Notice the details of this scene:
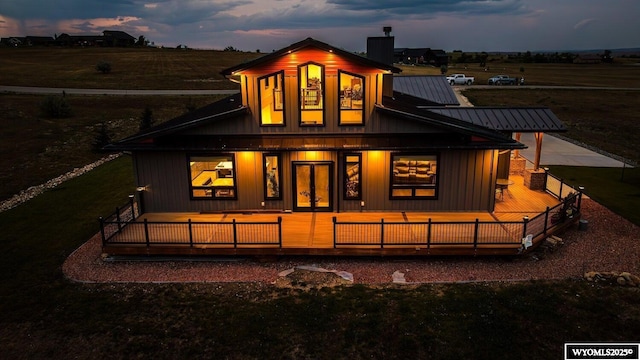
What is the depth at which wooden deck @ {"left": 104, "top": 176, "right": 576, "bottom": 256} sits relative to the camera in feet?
44.1

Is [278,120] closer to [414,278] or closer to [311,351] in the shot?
[414,278]

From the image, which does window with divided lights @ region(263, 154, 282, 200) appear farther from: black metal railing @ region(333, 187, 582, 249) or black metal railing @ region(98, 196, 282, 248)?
black metal railing @ region(333, 187, 582, 249)

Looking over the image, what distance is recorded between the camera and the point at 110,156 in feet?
95.8

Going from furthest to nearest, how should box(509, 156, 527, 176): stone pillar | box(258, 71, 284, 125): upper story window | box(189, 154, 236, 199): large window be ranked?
1. box(509, 156, 527, 176): stone pillar
2. box(189, 154, 236, 199): large window
3. box(258, 71, 284, 125): upper story window

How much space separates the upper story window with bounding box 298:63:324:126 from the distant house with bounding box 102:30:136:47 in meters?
147

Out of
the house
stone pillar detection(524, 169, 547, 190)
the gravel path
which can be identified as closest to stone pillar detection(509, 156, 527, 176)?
stone pillar detection(524, 169, 547, 190)

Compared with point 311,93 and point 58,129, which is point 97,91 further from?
point 311,93

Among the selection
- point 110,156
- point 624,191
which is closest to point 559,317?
point 624,191

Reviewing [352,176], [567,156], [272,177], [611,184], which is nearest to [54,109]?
[272,177]

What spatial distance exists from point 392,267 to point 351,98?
21.2 feet

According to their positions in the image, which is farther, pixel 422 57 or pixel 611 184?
pixel 422 57

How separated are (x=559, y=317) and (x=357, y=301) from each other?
4.86m

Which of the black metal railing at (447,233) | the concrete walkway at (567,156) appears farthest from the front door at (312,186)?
the concrete walkway at (567,156)

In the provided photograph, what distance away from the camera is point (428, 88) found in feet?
95.8
